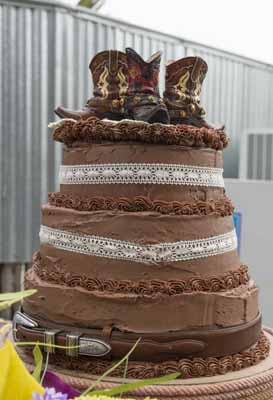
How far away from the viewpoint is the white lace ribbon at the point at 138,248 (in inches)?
49.4

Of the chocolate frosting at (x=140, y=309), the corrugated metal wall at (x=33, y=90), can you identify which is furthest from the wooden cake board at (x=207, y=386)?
the corrugated metal wall at (x=33, y=90)

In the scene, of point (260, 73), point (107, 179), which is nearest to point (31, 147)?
point (107, 179)

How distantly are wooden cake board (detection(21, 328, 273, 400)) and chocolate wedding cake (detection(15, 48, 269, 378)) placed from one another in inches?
1.1

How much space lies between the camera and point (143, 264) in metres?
1.26

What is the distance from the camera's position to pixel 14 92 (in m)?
3.34

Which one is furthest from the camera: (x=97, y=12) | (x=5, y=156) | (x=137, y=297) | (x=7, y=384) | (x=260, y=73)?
(x=260, y=73)

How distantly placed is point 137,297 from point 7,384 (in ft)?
2.70

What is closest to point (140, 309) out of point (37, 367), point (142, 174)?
point (142, 174)

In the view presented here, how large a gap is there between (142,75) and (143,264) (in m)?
0.50

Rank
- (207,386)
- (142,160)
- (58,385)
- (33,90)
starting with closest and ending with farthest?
(58,385) < (207,386) < (142,160) < (33,90)

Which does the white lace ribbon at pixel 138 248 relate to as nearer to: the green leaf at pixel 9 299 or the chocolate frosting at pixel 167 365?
the chocolate frosting at pixel 167 365

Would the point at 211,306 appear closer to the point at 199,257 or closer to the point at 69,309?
the point at 199,257

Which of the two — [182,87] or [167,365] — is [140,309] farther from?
[182,87]

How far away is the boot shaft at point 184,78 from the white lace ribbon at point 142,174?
0.69 ft
